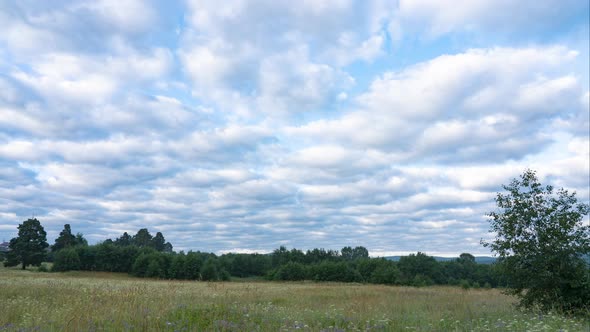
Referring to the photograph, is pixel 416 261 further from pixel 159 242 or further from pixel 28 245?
pixel 159 242

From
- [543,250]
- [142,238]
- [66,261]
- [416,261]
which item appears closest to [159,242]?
[142,238]

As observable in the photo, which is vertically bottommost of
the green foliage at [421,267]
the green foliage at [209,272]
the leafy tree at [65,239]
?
the green foliage at [209,272]

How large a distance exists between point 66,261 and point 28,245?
32.3ft

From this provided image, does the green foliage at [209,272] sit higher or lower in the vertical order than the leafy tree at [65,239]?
lower

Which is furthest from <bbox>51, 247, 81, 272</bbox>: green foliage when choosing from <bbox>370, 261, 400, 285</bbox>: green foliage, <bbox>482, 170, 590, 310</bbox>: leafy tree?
<bbox>482, 170, 590, 310</bbox>: leafy tree

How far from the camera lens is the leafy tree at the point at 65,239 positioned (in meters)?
121

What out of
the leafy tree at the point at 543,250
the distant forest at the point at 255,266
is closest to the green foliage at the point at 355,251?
the distant forest at the point at 255,266

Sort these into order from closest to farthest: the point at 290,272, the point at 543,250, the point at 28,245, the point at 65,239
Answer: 1. the point at 543,250
2. the point at 28,245
3. the point at 290,272
4. the point at 65,239

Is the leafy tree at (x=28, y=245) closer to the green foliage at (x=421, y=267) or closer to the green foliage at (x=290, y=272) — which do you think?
the green foliage at (x=290, y=272)

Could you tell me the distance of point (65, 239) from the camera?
121875mm

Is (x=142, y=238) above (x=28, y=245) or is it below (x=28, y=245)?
above

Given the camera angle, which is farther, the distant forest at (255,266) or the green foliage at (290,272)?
the green foliage at (290,272)

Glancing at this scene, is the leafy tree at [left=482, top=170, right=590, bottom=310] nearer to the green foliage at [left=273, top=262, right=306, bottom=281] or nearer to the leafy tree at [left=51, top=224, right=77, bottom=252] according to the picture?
the green foliage at [left=273, top=262, right=306, bottom=281]

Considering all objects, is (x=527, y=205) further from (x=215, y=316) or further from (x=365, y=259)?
(x=365, y=259)
